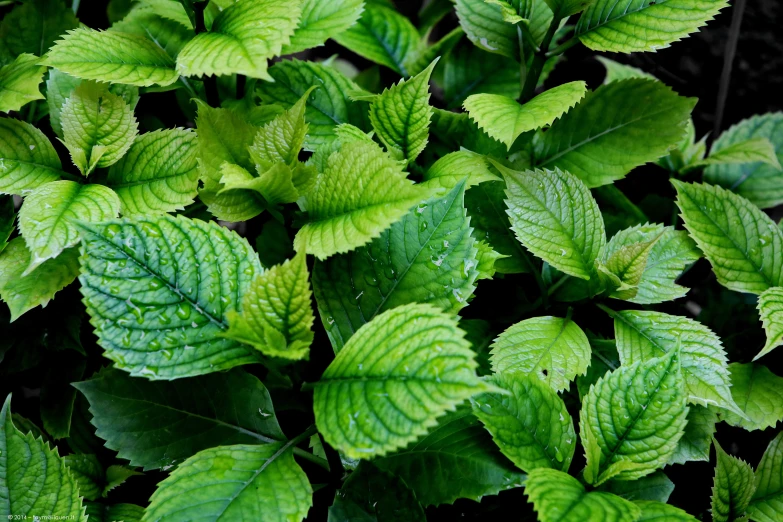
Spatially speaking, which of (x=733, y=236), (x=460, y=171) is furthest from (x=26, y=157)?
(x=733, y=236)

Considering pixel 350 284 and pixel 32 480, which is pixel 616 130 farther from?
pixel 32 480

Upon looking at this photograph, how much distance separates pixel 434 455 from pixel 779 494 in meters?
0.60

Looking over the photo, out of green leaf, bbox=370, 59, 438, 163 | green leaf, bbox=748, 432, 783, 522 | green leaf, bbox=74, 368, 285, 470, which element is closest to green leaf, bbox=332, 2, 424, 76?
green leaf, bbox=370, 59, 438, 163

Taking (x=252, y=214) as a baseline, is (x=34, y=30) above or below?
above

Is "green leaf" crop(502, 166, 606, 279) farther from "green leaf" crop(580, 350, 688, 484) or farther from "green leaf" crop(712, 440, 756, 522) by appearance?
"green leaf" crop(712, 440, 756, 522)

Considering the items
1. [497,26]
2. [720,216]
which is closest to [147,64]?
[497,26]

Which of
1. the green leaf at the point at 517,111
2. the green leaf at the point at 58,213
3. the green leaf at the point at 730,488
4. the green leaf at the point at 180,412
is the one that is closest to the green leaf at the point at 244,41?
the green leaf at the point at 58,213

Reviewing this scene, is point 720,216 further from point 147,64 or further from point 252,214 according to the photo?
point 147,64

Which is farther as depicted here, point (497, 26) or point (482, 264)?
point (497, 26)

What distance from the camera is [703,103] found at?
1681 millimetres

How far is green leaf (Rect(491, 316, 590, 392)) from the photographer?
39.3 inches

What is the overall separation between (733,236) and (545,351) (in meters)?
0.46

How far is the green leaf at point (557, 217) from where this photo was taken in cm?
109

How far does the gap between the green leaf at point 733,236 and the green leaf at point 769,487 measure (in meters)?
0.28
